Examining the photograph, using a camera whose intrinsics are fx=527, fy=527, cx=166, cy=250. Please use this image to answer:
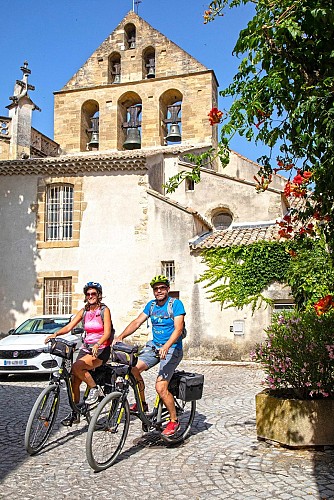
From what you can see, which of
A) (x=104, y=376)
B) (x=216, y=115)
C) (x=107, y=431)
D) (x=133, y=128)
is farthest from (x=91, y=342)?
(x=133, y=128)

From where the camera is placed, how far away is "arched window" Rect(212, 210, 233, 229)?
68.7 ft

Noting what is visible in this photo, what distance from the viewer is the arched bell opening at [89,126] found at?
26.3 meters

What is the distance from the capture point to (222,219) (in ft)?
69.2

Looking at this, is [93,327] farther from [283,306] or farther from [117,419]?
[283,306]

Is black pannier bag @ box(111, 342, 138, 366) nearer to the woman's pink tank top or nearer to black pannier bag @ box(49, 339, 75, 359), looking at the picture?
black pannier bag @ box(49, 339, 75, 359)

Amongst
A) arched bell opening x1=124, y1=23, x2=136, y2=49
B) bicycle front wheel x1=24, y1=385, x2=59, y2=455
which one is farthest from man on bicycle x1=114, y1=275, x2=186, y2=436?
arched bell opening x1=124, y1=23, x2=136, y2=49

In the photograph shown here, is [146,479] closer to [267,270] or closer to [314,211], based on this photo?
[314,211]

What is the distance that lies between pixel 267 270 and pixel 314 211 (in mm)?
10656

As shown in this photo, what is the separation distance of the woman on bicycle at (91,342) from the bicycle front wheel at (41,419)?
7.5 inches

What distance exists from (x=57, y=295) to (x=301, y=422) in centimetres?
1339

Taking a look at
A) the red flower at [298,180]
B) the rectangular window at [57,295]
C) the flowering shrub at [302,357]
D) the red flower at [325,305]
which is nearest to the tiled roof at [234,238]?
the rectangular window at [57,295]

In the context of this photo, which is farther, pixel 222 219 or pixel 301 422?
pixel 222 219

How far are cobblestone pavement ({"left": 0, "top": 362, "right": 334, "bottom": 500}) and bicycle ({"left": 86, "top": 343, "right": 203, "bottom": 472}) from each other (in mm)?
131

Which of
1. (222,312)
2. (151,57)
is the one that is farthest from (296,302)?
(151,57)
